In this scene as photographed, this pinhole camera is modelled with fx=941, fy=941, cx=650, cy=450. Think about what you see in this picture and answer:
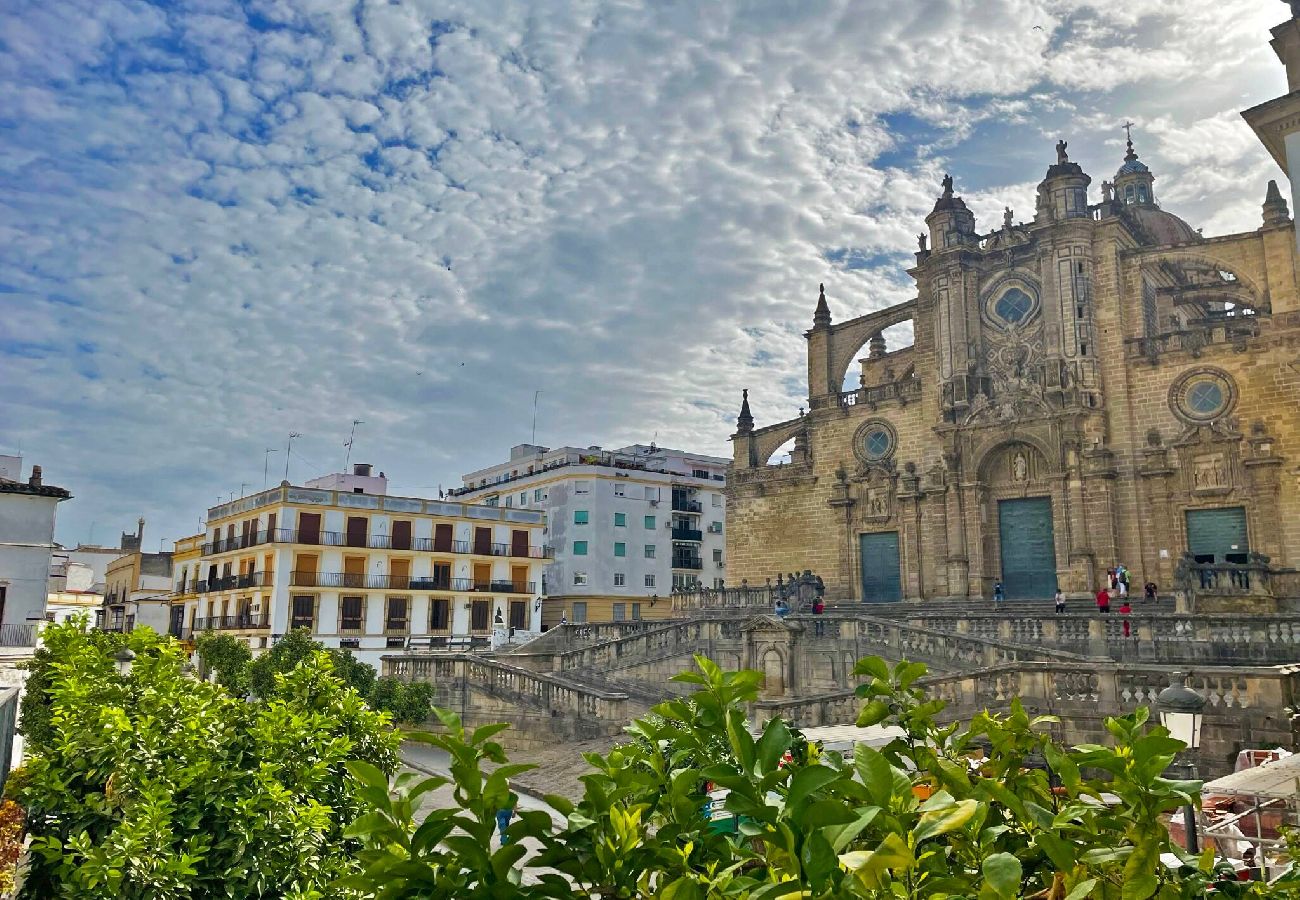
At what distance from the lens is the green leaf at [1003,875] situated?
58.6 inches

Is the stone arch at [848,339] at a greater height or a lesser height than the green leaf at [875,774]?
greater

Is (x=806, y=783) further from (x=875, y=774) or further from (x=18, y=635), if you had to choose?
(x=18, y=635)

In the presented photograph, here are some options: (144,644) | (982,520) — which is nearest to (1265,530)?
(982,520)

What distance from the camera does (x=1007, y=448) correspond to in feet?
97.3

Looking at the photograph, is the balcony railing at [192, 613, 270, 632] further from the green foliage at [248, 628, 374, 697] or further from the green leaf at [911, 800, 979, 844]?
the green leaf at [911, 800, 979, 844]

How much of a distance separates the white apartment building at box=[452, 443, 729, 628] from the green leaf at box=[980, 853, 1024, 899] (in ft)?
157

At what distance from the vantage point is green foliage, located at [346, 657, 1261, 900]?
1604 millimetres

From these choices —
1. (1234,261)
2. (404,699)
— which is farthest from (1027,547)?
(404,699)

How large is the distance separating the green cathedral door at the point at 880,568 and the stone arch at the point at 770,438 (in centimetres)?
588

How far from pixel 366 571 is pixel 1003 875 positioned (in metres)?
42.3

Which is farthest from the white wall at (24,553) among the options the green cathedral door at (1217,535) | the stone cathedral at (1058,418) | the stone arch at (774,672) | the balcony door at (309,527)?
the green cathedral door at (1217,535)

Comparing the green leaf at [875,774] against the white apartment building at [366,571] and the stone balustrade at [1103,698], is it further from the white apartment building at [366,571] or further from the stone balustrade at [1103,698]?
the white apartment building at [366,571]

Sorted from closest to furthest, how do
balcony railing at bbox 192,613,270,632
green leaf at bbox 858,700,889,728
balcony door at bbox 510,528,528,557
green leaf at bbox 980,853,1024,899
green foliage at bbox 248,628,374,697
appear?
green leaf at bbox 980,853,1024,899 → green leaf at bbox 858,700,889,728 → green foliage at bbox 248,628,374,697 → balcony railing at bbox 192,613,270,632 → balcony door at bbox 510,528,528,557

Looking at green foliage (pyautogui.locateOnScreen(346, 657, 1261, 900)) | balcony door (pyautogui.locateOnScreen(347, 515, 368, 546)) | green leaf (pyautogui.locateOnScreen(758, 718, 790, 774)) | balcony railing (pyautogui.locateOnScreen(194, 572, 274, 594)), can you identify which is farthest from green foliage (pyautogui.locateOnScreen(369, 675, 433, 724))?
green leaf (pyautogui.locateOnScreen(758, 718, 790, 774))
